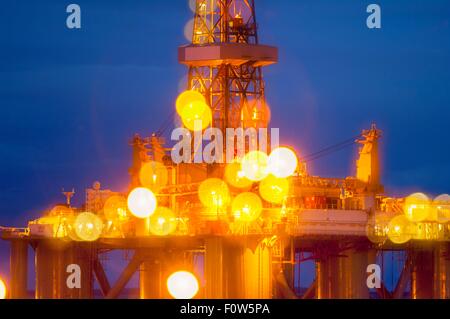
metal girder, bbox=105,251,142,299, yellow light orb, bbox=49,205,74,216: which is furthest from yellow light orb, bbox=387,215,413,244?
yellow light orb, bbox=49,205,74,216

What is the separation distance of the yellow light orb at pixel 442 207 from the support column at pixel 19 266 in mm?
17449

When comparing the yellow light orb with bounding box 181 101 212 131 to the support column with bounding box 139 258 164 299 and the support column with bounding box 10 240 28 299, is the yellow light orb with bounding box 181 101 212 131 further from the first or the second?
the support column with bounding box 10 240 28 299

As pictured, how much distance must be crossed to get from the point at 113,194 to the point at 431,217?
13316 mm

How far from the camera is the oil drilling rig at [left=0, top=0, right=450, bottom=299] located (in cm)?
10262

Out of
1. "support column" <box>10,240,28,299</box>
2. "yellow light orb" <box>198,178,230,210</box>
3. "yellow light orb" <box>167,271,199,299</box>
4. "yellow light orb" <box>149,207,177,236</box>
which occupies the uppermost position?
"yellow light orb" <box>198,178,230,210</box>

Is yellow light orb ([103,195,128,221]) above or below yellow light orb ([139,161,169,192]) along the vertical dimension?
below

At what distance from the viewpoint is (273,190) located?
103875mm

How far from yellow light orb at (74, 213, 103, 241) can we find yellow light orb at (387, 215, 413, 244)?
39.4 ft

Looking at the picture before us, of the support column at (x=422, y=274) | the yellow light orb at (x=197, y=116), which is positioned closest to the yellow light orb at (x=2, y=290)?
the yellow light orb at (x=197, y=116)

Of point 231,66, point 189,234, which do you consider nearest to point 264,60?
point 231,66

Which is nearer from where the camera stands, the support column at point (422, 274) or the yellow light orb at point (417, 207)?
the yellow light orb at point (417, 207)

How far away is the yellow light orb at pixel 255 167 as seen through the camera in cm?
10400

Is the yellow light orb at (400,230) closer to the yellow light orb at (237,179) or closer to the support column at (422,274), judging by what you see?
the support column at (422,274)
